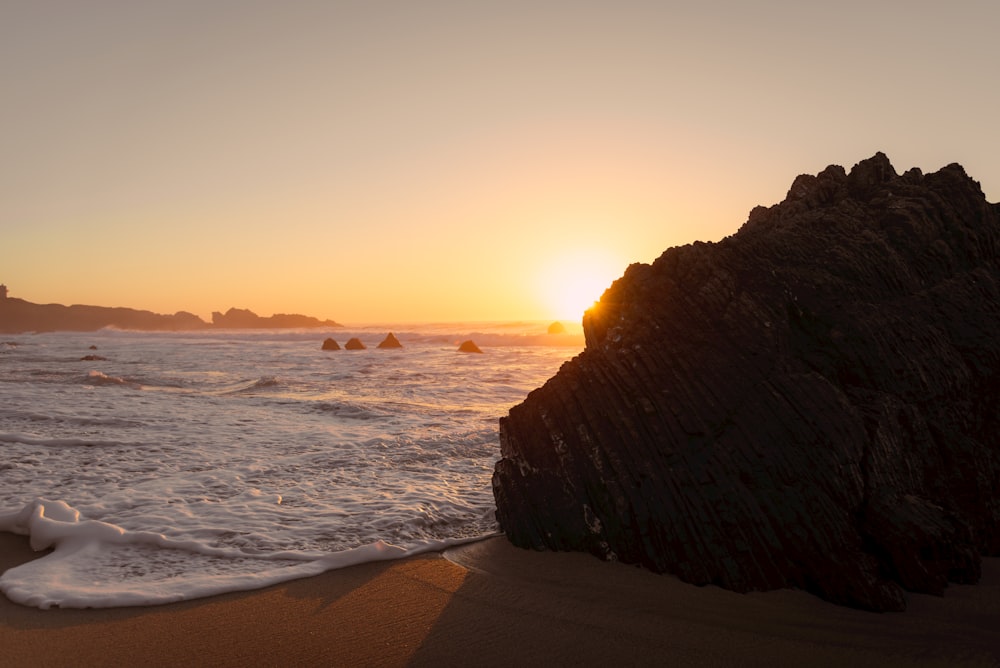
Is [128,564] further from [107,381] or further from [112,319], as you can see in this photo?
[112,319]

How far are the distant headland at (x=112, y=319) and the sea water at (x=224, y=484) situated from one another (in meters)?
93.3

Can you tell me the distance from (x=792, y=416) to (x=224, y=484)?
6.39 m

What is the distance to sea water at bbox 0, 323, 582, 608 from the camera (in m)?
5.04

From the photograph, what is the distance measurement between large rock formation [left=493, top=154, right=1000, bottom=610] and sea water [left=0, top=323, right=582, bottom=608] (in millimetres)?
1647

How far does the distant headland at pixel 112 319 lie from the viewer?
9519 cm

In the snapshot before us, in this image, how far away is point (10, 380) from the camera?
1741 centimetres

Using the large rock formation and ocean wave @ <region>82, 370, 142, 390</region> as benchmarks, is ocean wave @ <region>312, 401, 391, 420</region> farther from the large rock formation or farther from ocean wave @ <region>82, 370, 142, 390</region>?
the large rock formation

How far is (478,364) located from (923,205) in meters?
21.8

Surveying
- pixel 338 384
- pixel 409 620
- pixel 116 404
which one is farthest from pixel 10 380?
pixel 409 620

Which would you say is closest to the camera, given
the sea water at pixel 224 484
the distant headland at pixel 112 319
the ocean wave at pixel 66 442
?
the sea water at pixel 224 484

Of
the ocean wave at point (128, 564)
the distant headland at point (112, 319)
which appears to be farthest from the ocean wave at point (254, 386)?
the distant headland at point (112, 319)

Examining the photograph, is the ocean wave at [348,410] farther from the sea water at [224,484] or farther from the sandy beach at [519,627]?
the sandy beach at [519,627]

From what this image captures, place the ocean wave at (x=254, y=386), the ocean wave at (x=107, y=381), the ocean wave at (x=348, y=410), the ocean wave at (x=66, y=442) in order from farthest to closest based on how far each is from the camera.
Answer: the ocean wave at (x=107, y=381), the ocean wave at (x=254, y=386), the ocean wave at (x=348, y=410), the ocean wave at (x=66, y=442)

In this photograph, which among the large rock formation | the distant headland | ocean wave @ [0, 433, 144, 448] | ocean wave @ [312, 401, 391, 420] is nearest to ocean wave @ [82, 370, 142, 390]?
ocean wave @ [312, 401, 391, 420]
